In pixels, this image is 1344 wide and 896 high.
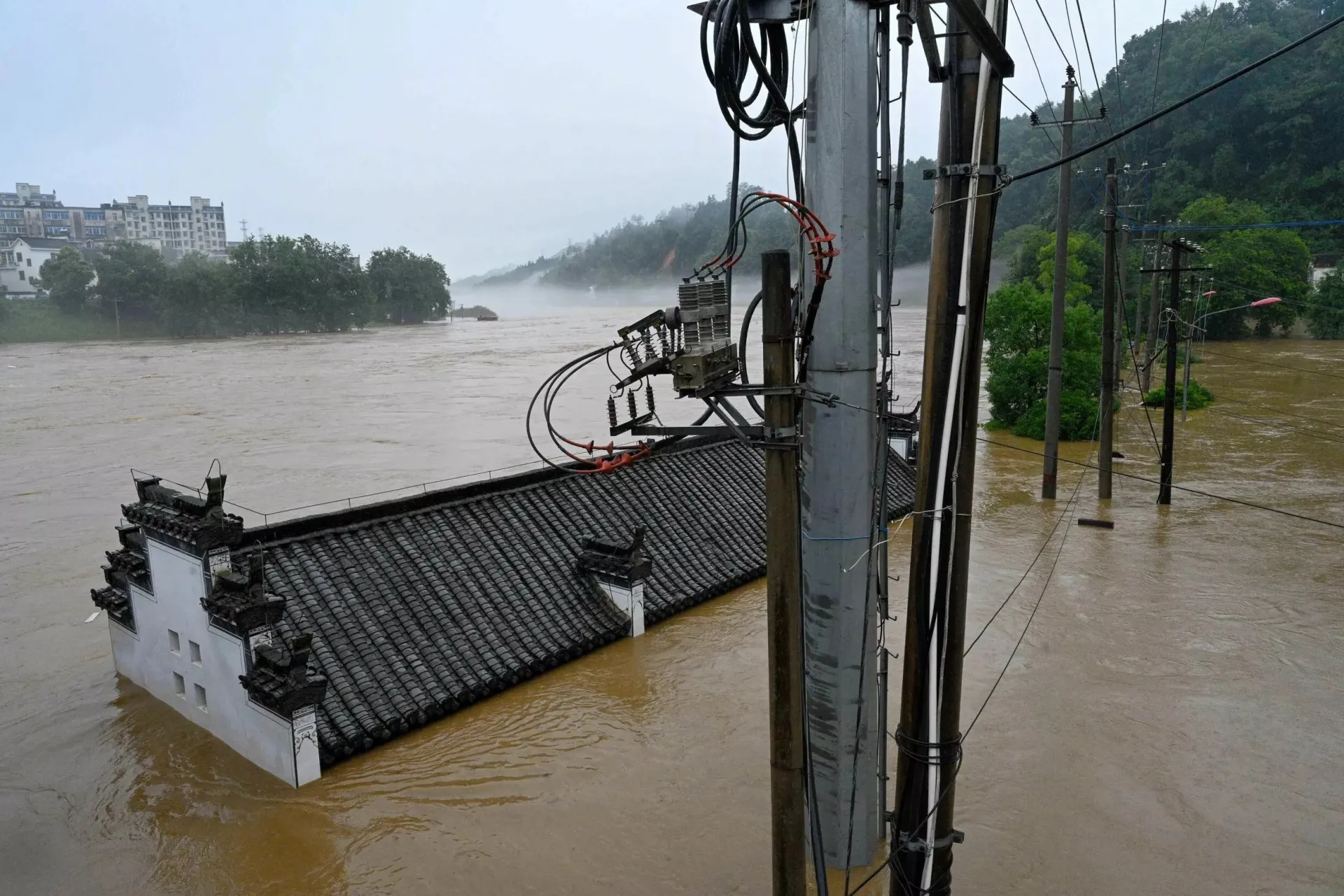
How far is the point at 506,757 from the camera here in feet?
35.6

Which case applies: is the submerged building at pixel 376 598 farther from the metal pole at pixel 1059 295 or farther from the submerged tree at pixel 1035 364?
the submerged tree at pixel 1035 364

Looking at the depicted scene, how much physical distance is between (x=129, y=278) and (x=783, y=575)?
74.8 m

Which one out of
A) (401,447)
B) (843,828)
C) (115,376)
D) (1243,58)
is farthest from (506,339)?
(843,828)

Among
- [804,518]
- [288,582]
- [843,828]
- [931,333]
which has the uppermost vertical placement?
[931,333]

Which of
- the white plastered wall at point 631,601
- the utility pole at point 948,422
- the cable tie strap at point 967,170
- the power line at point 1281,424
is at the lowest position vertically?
the white plastered wall at point 631,601

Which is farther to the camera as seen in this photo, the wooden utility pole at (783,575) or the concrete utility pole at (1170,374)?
the concrete utility pole at (1170,374)

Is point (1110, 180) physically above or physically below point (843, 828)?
above

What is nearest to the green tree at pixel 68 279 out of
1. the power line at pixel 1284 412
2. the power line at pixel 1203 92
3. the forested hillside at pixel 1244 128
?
the forested hillside at pixel 1244 128

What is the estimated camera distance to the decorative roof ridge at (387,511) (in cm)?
1212

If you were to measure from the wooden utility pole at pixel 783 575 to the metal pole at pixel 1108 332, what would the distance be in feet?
54.1

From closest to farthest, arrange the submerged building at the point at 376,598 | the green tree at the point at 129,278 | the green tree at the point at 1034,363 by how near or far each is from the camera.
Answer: the submerged building at the point at 376,598 < the green tree at the point at 1034,363 < the green tree at the point at 129,278

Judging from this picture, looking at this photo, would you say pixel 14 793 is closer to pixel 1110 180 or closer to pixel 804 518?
pixel 804 518

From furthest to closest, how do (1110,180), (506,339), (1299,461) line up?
(506,339), (1299,461), (1110,180)

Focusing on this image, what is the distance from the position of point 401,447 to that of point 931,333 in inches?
1225
